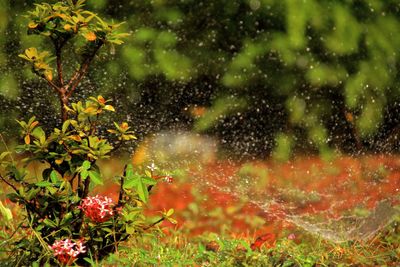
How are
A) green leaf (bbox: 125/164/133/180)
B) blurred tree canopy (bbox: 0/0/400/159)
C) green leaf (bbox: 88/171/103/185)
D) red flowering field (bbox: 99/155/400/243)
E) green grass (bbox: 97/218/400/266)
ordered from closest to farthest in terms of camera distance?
green leaf (bbox: 88/171/103/185) < green leaf (bbox: 125/164/133/180) < green grass (bbox: 97/218/400/266) < red flowering field (bbox: 99/155/400/243) < blurred tree canopy (bbox: 0/0/400/159)

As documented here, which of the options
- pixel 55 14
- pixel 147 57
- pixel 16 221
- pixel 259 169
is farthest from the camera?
pixel 259 169

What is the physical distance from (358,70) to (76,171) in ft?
7.35

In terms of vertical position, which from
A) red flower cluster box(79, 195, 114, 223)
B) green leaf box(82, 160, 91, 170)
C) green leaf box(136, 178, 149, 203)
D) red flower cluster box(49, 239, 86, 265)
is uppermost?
green leaf box(82, 160, 91, 170)

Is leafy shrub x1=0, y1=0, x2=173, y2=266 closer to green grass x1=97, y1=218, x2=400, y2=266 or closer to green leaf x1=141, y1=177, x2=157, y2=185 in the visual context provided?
green leaf x1=141, y1=177, x2=157, y2=185

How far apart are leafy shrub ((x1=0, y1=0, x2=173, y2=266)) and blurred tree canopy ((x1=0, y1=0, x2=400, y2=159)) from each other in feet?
4.70

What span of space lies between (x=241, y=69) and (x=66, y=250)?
77.1 inches

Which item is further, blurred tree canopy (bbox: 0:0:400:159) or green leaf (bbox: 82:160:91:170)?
blurred tree canopy (bbox: 0:0:400:159)

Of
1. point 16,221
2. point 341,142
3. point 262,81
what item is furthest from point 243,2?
point 16,221

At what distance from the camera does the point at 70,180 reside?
2617mm

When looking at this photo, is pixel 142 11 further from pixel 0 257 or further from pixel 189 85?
pixel 0 257

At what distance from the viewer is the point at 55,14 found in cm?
250

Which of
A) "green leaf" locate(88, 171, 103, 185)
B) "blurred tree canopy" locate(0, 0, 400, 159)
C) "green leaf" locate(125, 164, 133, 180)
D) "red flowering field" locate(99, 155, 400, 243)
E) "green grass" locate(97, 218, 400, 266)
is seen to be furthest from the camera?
"blurred tree canopy" locate(0, 0, 400, 159)

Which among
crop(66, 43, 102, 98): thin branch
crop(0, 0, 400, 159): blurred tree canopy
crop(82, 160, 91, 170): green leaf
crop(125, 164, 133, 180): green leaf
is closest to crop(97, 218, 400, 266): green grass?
crop(125, 164, 133, 180): green leaf

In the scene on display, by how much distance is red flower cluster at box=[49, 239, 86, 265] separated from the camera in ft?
8.15
